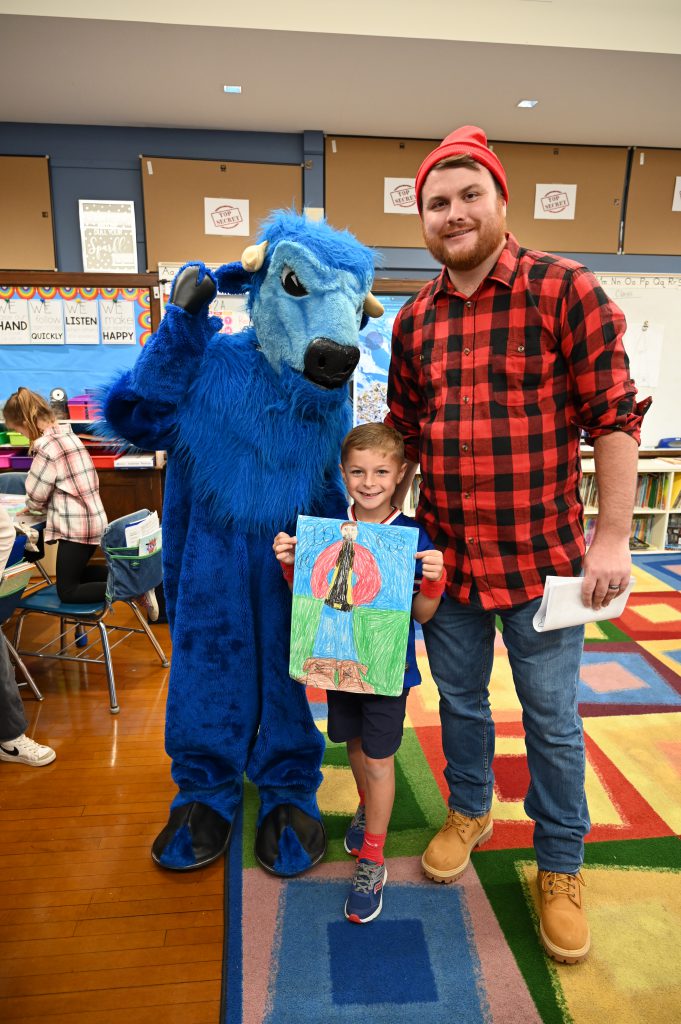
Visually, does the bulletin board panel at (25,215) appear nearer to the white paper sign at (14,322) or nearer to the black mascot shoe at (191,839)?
the white paper sign at (14,322)

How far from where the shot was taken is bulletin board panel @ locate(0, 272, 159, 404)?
3.92m

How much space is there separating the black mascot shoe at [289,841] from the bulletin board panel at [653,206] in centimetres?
458

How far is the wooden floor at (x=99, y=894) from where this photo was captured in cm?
132

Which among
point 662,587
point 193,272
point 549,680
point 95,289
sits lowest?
point 662,587

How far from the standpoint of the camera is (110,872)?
1661mm

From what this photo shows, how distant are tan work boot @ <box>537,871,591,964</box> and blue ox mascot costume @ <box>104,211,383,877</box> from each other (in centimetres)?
60

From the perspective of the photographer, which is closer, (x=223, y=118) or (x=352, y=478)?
(x=352, y=478)

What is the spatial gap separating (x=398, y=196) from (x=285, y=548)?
370 cm

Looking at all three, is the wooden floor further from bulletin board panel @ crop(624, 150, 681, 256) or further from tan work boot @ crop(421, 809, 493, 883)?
bulletin board panel @ crop(624, 150, 681, 256)

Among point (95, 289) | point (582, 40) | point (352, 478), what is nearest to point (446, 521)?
point (352, 478)

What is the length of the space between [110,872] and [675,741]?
1.99 m

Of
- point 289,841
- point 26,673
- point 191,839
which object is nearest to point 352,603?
point 289,841

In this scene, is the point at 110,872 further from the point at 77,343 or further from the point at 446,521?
the point at 77,343

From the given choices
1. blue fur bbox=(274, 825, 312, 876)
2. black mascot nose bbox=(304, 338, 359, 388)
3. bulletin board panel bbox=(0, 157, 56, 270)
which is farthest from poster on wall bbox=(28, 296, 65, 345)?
blue fur bbox=(274, 825, 312, 876)
